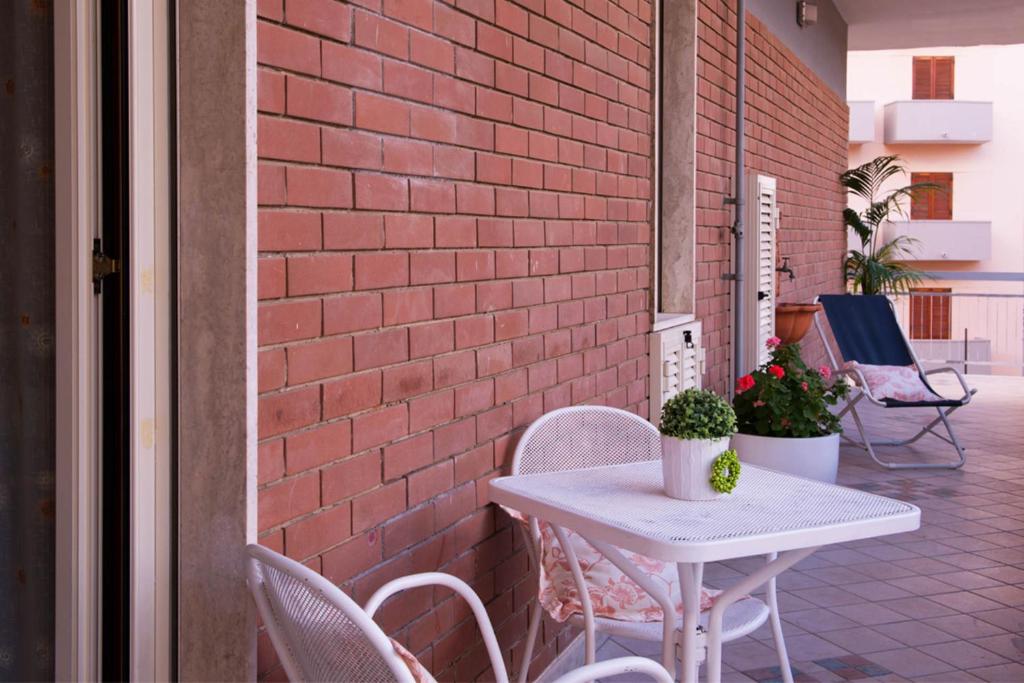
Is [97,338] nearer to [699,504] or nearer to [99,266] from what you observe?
[99,266]

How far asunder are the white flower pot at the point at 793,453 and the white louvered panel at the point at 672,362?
0.39 m

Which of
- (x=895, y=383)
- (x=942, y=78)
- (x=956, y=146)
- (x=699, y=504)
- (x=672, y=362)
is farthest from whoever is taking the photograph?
(x=942, y=78)

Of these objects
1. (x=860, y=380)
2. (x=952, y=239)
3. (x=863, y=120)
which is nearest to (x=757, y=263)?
(x=860, y=380)

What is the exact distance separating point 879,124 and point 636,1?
2341cm

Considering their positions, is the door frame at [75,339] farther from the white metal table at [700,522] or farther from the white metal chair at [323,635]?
the white metal table at [700,522]

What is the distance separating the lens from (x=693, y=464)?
2.31 meters

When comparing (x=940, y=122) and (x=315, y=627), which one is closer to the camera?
(x=315, y=627)

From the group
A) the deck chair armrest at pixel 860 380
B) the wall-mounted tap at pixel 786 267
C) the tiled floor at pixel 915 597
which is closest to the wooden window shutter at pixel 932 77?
the wall-mounted tap at pixel 786 267

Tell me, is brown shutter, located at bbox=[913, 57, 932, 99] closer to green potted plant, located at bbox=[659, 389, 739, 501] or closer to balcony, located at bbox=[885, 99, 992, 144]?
balcony, located at bbox=[885, 99, 992, 144]

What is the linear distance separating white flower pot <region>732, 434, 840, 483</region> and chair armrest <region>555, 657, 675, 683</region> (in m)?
3.18

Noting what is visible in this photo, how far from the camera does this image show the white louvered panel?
414 centimetres

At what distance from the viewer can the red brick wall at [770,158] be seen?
17.1 ft

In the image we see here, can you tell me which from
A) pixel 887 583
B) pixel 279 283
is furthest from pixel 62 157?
pixel 887 583

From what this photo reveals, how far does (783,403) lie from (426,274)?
2.93m
